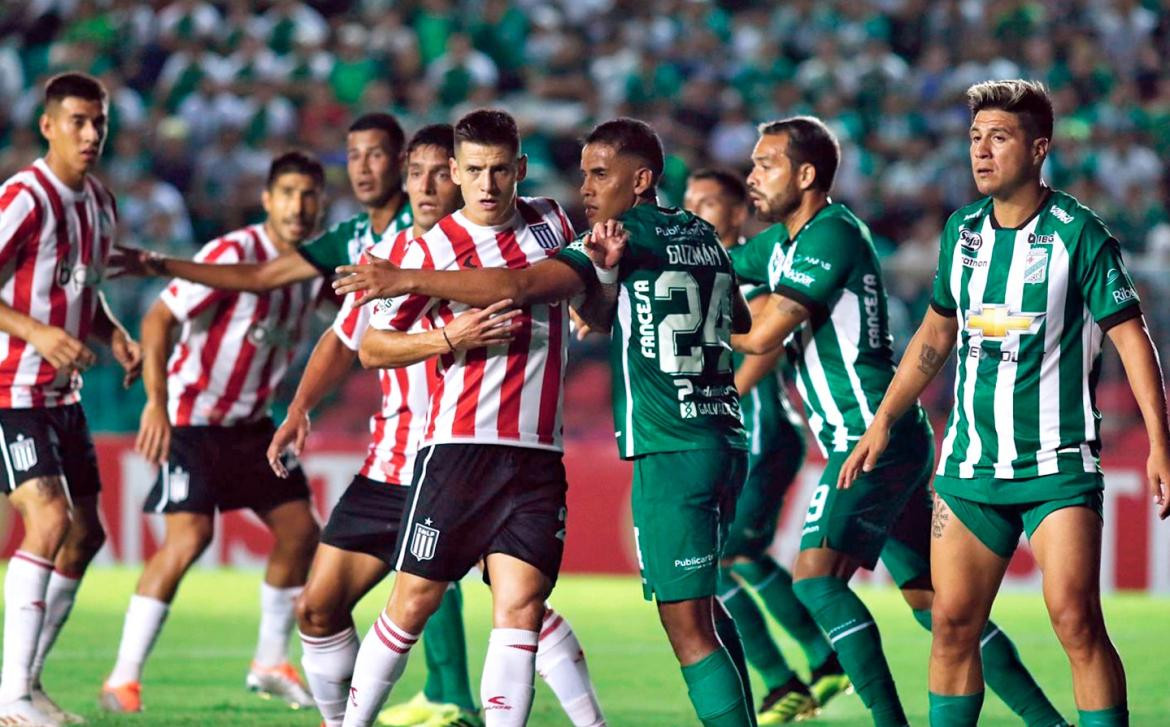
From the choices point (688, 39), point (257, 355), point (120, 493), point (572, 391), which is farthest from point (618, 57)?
point (257, 355)

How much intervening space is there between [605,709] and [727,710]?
226 centimetres

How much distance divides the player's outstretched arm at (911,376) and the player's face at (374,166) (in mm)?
2599

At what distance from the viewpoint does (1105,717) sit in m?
5.29

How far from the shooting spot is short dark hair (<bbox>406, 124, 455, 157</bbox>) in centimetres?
672

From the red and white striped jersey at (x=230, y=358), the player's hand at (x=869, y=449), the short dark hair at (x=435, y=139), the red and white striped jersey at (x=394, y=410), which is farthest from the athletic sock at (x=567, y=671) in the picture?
the red and white striped jersey at (x=230, y=358)

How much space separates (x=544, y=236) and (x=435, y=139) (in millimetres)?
1118

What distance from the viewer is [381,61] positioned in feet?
58.1

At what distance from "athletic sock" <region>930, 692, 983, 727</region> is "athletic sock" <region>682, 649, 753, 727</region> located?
24.1 inches

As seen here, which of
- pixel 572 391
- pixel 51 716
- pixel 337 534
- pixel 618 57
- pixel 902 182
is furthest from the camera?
pixel 618 57

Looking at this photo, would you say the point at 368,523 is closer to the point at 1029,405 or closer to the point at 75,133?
the point at 75,133

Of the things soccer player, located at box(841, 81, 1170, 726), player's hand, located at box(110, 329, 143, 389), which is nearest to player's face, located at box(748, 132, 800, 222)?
soccer player, located at box(841, 81, 1170, 726)

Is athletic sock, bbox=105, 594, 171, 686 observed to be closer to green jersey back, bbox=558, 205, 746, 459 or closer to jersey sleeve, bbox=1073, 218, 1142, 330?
green jersey back, bbox=558, 205, 746, 459

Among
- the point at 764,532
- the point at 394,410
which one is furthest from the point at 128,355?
the point at 764,532

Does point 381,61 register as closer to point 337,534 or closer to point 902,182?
point 902,182
